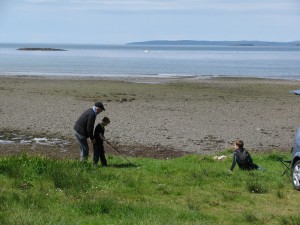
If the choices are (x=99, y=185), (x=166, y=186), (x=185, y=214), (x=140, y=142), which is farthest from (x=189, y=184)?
(x=140, y=142)

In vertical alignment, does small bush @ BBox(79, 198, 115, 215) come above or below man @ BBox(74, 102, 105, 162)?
below

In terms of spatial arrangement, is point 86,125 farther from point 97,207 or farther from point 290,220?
point 290,220

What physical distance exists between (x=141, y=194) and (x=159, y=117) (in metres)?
16.5

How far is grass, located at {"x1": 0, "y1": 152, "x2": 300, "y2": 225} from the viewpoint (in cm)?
902

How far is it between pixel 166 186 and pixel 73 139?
10225mm

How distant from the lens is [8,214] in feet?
28.3

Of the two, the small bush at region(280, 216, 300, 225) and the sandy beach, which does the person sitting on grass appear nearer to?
the sandy beach

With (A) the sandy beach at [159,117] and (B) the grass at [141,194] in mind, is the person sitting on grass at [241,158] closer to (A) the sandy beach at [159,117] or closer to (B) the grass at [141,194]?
(B) the grass at [141,194]

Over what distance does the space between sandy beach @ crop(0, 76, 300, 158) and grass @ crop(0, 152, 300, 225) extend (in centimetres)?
566

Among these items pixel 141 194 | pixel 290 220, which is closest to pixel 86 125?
pixel 141 194

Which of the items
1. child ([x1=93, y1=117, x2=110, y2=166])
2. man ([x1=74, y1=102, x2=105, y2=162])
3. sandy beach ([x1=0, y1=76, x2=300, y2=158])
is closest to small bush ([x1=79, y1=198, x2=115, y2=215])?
man ([x1=74, y1=102, x2=105, y2=162])

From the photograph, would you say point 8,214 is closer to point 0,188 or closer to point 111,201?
point 111,201

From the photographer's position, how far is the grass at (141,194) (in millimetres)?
9023

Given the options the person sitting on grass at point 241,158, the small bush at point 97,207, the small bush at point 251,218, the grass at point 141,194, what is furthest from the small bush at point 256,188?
the small bush at point 97,207
